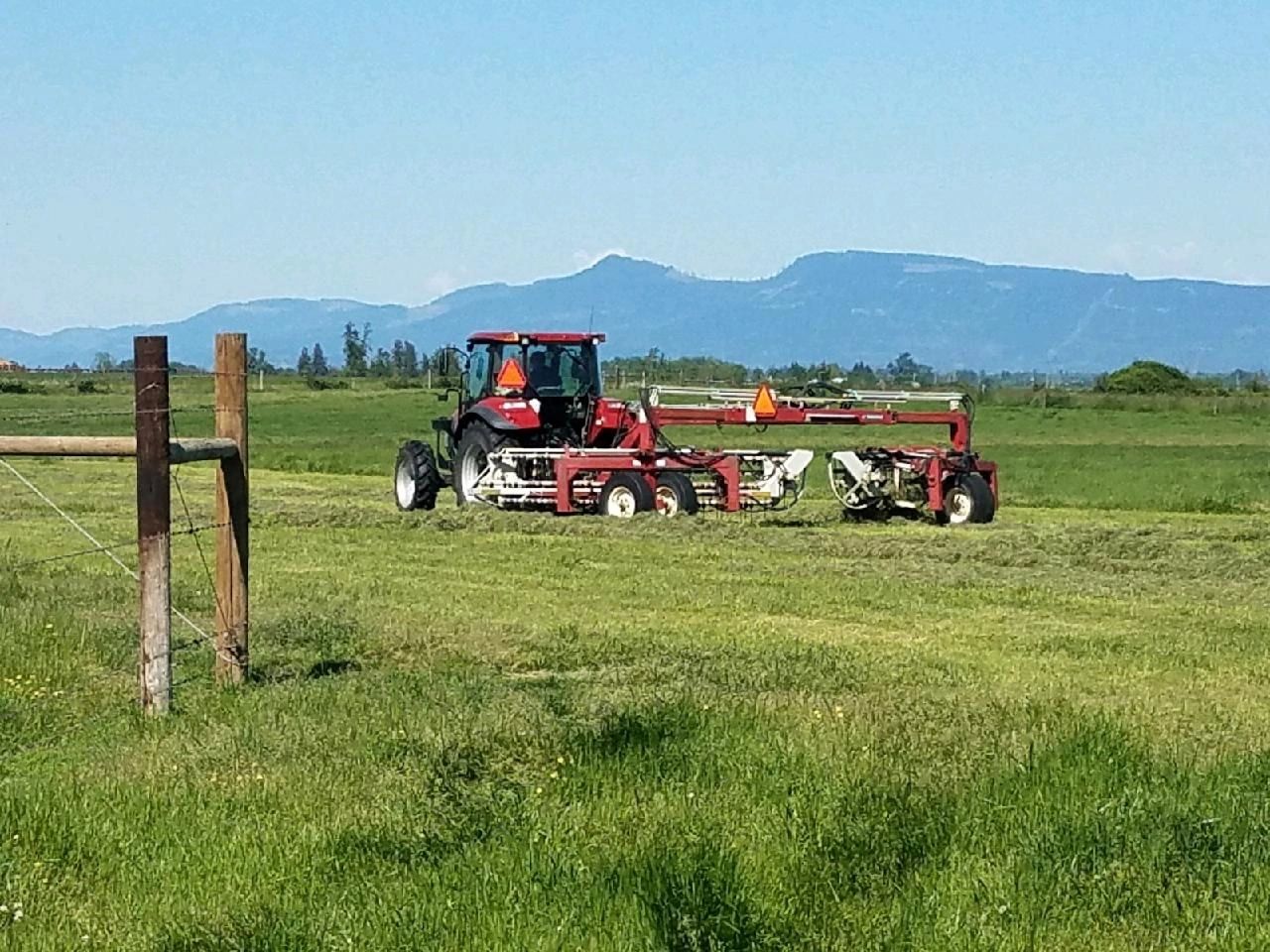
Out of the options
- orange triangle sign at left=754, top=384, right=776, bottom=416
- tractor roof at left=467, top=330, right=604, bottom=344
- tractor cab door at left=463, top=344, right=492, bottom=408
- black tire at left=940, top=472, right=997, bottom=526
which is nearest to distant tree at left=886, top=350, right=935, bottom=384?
tractor cab door at left=463, top=344, right=492, bottom=408

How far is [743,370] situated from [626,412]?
5222 centimetres

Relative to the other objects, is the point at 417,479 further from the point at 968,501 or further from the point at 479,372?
the point at 968,501

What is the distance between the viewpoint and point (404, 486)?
23484mm

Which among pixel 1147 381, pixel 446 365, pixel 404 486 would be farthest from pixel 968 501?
pixel 1147 381

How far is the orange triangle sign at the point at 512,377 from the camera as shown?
22.8 m

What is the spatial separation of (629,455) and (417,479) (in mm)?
3241

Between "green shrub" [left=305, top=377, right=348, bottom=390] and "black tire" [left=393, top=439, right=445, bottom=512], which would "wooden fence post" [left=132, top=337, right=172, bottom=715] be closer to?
"black tire" [left=393, top=439, right=445, bottom=512]

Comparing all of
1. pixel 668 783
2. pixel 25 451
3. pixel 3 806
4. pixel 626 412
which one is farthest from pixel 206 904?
pixel 626 412

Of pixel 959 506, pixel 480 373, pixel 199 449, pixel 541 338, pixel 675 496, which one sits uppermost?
pixel 541 338

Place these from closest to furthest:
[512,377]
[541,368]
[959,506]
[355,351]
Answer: [959,506], [512,377], [541,368], [355,351]

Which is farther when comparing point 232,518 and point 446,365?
point 446,365

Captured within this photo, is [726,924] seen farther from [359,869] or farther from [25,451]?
[25,451]

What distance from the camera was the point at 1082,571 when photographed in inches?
618

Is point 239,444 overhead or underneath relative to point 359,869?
overhead
